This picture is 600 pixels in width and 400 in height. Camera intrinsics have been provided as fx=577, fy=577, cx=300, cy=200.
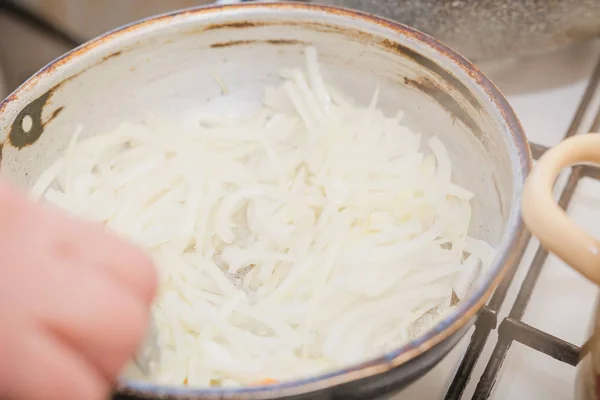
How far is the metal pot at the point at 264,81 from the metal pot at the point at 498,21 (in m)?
0.09

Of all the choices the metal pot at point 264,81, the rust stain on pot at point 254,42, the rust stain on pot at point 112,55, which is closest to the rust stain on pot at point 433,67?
the metal pot at point 264,81

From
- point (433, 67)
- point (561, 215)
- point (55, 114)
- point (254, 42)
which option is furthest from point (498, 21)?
point (55, 114)

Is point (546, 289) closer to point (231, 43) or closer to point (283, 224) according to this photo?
point (283, 224)

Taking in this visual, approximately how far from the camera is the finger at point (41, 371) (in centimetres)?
25

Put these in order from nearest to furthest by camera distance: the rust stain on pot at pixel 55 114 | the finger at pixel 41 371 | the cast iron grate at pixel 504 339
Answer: the finger at pixel 41 371
the cast iron grate at pixel 504 339
the rust stain on pot at pixel 55 114

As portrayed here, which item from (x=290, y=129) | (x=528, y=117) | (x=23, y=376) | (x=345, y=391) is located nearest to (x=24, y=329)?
(x=23, y=376)

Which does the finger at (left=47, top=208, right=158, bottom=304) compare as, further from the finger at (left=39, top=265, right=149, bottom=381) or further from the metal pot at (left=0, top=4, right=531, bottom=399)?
the metal pot at (left=0, top=4, right=531, bottom=399)

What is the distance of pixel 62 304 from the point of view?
260mm

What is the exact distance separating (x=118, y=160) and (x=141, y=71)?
11cm

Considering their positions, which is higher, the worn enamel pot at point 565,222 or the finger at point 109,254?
the worn enamel pot at point 565,222

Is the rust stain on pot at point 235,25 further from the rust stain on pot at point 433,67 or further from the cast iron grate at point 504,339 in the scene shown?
the cast iron grate at point 504,339

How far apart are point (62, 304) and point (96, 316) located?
16 millimetres

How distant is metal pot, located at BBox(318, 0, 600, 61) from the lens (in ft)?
2.14

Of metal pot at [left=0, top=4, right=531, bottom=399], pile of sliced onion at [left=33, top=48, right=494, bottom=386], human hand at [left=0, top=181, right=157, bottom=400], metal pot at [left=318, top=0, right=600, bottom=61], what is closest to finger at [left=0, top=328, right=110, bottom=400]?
human hand at [left=0, top=181, right=157, bottom=400]
